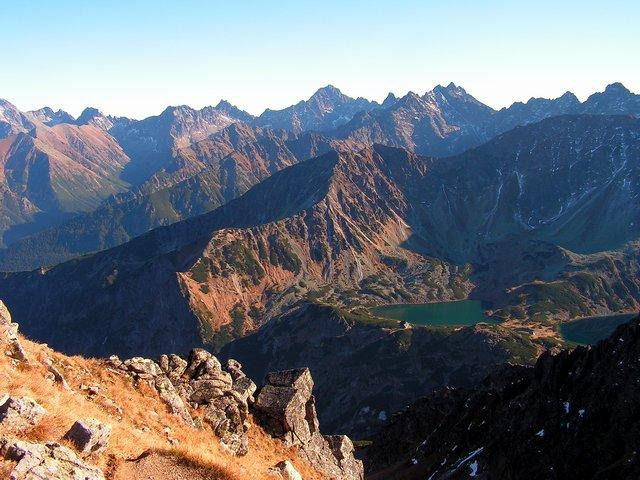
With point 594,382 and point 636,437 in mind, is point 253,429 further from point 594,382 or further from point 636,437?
point 594,382

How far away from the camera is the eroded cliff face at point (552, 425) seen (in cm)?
5962

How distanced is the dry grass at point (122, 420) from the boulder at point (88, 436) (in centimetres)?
48

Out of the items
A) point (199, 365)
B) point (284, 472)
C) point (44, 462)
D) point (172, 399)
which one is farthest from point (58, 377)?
point (199, 365)

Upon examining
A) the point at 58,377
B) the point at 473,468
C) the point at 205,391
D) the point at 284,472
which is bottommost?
the point at 473,468

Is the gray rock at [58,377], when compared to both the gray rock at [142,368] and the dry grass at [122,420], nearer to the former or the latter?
the dry grass at [122,420]

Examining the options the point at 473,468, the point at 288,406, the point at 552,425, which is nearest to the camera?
the point at 288,406

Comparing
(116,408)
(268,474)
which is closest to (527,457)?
(268,474)

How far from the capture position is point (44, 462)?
21109 mm

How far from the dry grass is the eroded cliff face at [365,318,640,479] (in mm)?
34275

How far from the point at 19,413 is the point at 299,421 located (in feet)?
105

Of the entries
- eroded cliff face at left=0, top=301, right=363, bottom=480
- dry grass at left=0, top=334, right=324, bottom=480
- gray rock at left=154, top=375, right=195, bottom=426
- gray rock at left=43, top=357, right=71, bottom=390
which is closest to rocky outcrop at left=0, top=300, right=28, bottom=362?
eroded cliff face at left=0, top=301, right=363, bottom=480

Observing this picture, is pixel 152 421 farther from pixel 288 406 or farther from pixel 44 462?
pixel 288 406

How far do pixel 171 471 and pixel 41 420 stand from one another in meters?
6.87

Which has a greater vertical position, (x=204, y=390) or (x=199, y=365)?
(x=199, y=365)
